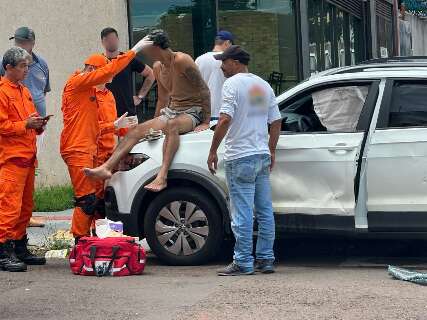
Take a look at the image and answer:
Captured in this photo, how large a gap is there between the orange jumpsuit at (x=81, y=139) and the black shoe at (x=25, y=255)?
1.48ft

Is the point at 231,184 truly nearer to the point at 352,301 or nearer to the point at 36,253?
the point at 352,301

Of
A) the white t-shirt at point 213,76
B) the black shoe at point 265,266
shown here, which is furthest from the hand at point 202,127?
the white t-shirt at point 213,76

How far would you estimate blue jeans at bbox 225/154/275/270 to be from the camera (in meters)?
8.34

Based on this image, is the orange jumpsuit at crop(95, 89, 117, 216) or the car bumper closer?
the car bumper

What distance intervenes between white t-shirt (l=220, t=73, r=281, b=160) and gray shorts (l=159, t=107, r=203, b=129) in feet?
3.37

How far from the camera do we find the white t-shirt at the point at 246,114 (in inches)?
328

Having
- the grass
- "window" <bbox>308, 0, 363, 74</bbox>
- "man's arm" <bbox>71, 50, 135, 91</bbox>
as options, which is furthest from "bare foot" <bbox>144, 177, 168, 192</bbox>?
"window" <bbox>308, 0, 363, 74</bbox>

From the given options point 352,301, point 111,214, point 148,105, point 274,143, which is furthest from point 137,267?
point 148,105

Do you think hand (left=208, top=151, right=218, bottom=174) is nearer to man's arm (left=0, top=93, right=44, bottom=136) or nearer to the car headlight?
the car headlight

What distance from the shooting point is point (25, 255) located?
30.2 ft

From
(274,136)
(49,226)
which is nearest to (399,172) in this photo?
(274,136)

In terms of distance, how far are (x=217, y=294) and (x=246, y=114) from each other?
168 cm

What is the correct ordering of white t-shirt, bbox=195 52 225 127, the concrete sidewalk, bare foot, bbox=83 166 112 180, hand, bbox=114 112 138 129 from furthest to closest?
white t-shirt, bbox=195 52 225 127
the concrete sidewalk
hand, bbox=114 112 138 129
bare foot, bbox=83 166 112 180

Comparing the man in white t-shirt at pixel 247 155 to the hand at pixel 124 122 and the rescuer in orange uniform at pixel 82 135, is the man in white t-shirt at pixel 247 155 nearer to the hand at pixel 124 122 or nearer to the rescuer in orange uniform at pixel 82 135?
the rescuer in orange uniform at pixel 82 135
